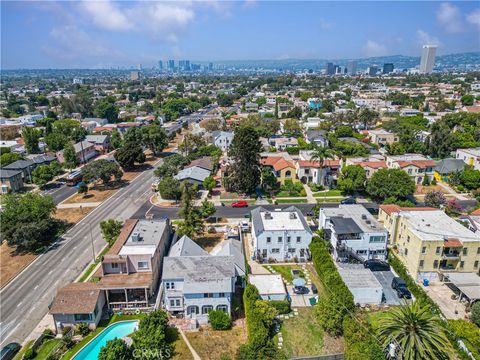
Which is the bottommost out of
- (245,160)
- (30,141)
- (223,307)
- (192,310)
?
(192,310)

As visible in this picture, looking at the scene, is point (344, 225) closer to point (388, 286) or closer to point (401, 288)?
point (388, 286)

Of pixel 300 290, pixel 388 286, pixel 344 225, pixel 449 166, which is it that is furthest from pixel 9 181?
pixel 449 166

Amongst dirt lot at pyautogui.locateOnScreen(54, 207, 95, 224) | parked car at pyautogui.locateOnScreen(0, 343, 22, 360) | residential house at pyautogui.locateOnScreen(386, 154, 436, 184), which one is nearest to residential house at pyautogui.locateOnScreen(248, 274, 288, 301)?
parked car at pyautogui.locateOnScreen(0, 343, 22, 360)

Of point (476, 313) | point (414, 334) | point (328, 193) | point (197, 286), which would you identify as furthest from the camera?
point (328, 193)

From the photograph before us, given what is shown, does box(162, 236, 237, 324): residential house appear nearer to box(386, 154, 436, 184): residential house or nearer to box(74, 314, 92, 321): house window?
box(74, 314, 92, 321): house window

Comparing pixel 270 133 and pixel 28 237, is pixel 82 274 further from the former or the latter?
pixel 270 133
